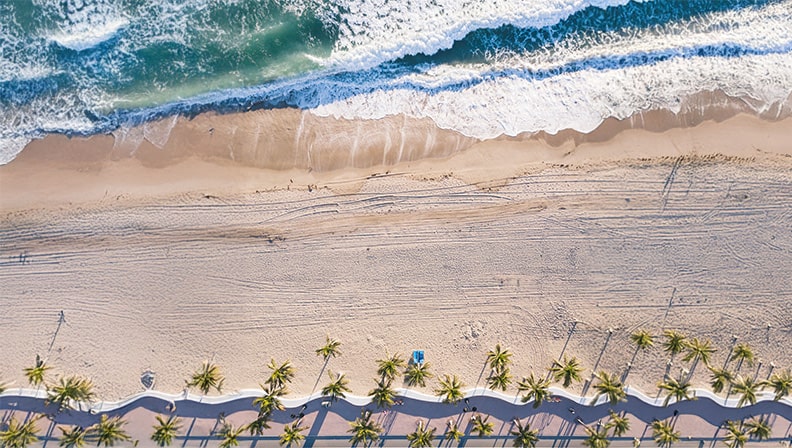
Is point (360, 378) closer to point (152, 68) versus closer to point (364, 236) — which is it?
point (364, 236)

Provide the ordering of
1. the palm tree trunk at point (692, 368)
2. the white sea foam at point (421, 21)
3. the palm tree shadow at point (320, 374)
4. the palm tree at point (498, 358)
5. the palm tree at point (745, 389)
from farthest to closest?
the white sea foam at point (421, 21) < the palm tree trunk at point (692, 368) < the palm tree shadow at point (320, 374) < the palm tree at point (498, 358) < the palm tree at point (745, 389)

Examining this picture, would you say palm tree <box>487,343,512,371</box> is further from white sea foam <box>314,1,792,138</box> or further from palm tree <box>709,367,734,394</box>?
white sea foam <box>314,1,792,138</box>

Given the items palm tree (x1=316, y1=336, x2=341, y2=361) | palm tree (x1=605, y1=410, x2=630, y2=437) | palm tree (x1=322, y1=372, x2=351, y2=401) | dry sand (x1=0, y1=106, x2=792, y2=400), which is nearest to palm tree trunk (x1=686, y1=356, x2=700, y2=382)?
dry sand (x1=0, y1=106, x2=792, y2=400)

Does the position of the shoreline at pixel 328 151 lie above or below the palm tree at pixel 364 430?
above

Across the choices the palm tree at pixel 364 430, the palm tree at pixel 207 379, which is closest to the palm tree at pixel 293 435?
the palm tree at pixel 364 430

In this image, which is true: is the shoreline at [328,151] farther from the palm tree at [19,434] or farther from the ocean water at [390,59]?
the palm tree at [19,434]

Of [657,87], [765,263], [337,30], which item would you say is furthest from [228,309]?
[765,263]

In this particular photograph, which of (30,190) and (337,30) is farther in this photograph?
(337,30)
